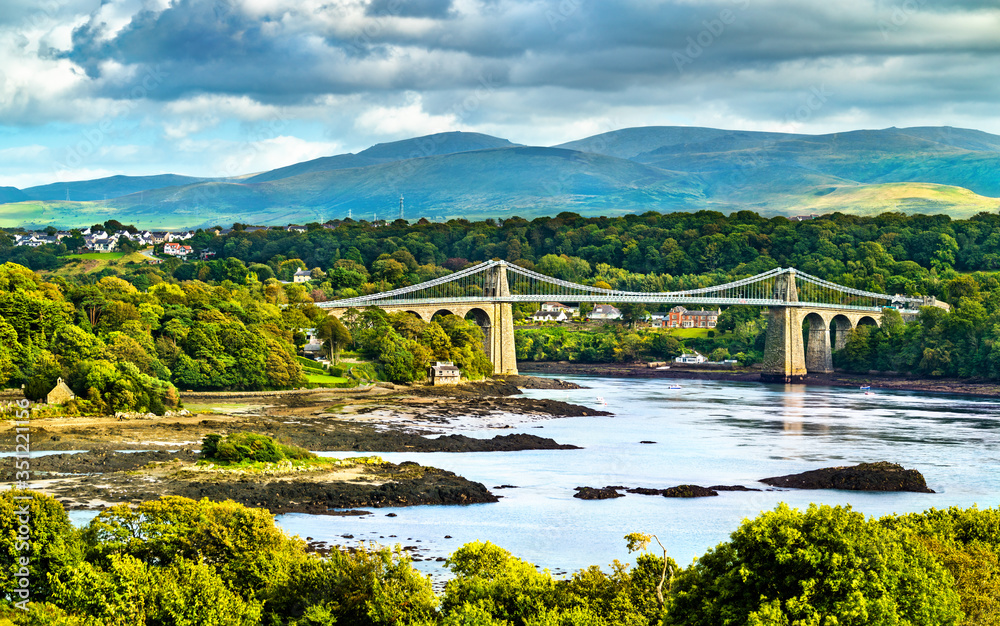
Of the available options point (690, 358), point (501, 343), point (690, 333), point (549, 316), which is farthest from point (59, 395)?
point (690, 333)

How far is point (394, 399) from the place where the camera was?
47375 millimetres

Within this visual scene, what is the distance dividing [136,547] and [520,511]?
11.3 meters

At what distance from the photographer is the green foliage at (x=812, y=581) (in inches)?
445

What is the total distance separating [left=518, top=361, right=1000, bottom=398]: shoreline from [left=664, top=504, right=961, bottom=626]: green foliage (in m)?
52.2

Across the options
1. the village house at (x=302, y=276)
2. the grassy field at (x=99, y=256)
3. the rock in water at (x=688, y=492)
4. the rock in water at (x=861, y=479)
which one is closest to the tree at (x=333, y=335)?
the rock in water at (x=861, y=479)

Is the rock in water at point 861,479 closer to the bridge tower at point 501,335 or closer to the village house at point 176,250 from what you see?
the bridge tower at point 501,335

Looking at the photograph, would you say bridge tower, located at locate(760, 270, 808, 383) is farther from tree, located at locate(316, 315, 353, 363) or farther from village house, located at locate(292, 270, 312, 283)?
village house, located at locate(292, 270, 312, 283)

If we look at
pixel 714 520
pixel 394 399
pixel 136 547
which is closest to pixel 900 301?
pixel 394 399

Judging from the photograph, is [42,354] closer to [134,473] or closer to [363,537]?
[134,473]

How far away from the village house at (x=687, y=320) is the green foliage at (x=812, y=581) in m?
72.9

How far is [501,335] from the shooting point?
66312 mm

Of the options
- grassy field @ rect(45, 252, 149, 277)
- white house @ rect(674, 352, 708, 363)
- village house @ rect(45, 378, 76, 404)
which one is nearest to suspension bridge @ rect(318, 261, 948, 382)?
white house @ rect(674, 352, 708, 363)

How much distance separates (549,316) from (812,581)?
74.4 m

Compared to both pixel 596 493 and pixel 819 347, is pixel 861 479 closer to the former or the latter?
pixel 596 493
